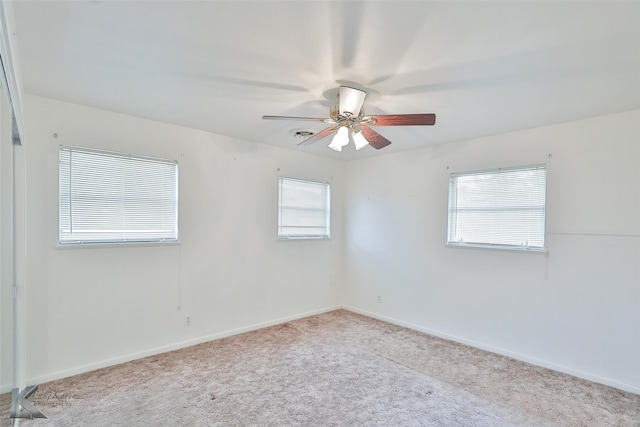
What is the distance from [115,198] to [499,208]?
4.13 m

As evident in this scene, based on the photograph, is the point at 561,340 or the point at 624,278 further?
the point at 561,340

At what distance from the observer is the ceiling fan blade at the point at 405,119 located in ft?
7.30

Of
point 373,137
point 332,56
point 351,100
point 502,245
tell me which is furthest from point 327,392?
point 332,56

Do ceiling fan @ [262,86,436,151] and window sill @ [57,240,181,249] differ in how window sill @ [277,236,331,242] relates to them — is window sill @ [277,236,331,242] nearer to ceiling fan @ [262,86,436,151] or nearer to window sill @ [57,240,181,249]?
window sill @ [57,240,181,249]

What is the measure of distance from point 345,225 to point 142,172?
3.12 m

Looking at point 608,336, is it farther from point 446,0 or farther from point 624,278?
point 446,0

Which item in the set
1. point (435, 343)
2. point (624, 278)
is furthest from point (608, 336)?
point (435, 343)

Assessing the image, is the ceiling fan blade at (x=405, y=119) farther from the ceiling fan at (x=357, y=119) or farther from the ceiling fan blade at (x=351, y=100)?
the ceiling fan blade at (x=351, y=100)

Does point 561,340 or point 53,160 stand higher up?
point 53,160

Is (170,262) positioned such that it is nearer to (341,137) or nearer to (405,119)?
(341,137)

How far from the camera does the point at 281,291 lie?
4465 mm

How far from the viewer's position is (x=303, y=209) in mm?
4758

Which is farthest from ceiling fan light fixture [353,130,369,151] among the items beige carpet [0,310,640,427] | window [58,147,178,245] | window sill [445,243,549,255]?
beige carpet [0,310,640,427]

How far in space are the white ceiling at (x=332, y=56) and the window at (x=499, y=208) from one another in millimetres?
742
